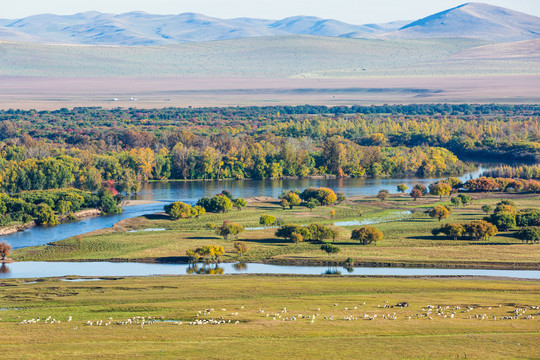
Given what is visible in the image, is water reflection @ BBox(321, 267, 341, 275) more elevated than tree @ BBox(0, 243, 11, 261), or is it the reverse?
tree @ BBox(0, 243, 11, 261)

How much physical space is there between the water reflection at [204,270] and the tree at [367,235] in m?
12.3

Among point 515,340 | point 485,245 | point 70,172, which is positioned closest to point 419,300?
point 515,340

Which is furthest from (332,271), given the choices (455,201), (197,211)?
(455,201)

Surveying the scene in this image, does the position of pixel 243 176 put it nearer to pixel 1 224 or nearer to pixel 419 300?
pixel 1 224

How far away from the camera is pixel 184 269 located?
55.5 metres

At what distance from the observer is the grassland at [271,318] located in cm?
3388

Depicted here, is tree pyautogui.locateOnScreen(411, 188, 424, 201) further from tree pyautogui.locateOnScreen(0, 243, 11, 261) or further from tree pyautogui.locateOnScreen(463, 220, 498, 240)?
tree pyautogui.locateOnScreen(0, 243, 11, 261)

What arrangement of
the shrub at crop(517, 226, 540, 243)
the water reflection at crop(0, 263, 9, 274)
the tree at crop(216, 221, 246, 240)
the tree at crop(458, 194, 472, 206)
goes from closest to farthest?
the water reflection at crop(0, 263, 9, 274) < the shrub at crop(517, 226, 540, 243) < the tree at crop(216, 221, 246, 240) < the tree at crop(458, 194, 472, 206)

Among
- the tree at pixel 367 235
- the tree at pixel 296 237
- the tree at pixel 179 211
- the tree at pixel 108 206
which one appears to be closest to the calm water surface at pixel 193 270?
the tree at pixel 296 237

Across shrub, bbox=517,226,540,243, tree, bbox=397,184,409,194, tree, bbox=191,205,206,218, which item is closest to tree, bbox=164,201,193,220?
tree, bbox=191,205,206,218

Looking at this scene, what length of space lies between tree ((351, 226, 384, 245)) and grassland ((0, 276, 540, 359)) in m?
11.6

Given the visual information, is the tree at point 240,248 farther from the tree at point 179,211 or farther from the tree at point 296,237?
the tree at point 179,211

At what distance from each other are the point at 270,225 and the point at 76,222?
17701 mm

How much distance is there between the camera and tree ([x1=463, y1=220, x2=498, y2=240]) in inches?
2509
